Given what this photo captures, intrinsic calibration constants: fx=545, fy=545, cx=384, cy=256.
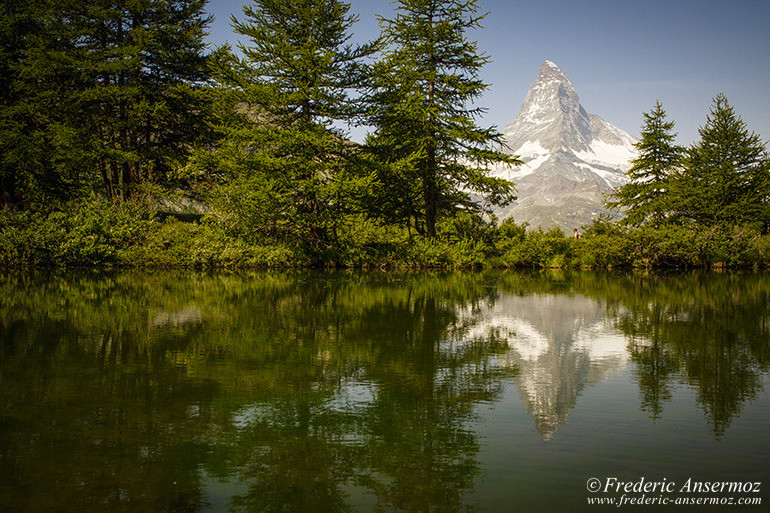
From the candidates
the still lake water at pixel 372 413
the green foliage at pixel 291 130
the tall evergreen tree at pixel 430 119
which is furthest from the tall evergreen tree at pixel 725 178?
the still lake water at pixel 372 413

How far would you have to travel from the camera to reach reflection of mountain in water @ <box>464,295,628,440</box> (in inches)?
173

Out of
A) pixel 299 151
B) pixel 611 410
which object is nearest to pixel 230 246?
pixel 299 151

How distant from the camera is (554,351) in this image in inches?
256

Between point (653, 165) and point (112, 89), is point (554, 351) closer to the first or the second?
point (112, 89)

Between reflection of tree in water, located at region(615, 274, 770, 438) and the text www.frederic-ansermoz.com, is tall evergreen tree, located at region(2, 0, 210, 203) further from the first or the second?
the text www.frederic-ansermoz.com

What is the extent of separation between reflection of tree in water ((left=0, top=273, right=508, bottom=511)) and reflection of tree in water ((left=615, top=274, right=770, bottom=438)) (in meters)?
1.62

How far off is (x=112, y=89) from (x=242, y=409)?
27.8 metres

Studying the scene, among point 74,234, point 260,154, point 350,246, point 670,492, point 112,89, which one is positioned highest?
point 112,89

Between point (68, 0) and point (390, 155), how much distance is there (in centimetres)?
1801

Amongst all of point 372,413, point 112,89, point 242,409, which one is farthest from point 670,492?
point 112,89

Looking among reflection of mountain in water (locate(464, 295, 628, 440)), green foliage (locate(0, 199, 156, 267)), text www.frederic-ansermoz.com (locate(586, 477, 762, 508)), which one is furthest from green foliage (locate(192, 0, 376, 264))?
text www.frederic-ansermoz.com (locate(586, 477, 762, 508))

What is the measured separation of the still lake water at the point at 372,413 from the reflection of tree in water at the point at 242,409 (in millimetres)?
18

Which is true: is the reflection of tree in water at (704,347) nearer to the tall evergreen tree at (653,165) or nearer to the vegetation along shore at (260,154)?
the vegetation along shore at (260,154)

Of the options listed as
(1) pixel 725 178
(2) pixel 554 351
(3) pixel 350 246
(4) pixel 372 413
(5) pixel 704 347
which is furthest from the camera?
(1) pixel 725 178
